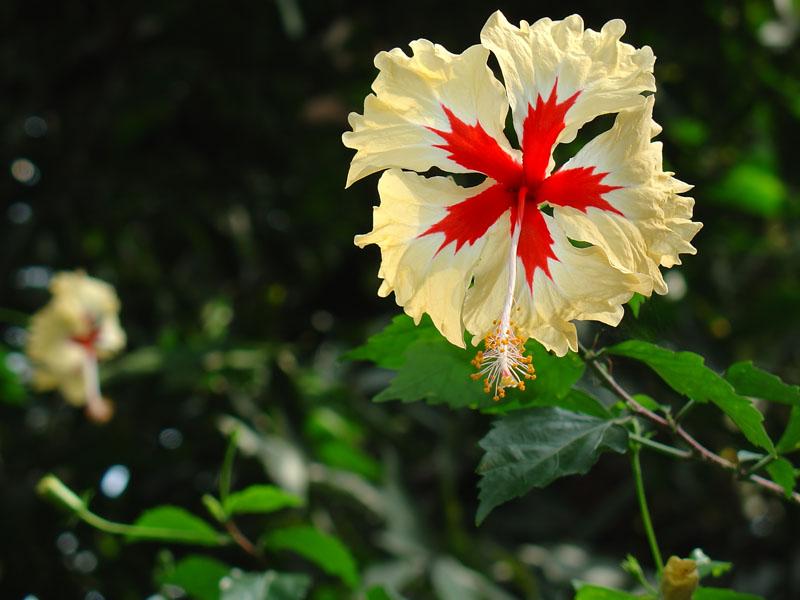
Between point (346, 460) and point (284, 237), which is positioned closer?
point (346, 460)

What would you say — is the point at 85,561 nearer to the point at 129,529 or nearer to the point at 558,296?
the point at 129,529

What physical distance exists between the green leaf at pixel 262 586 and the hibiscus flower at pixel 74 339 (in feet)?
3.94

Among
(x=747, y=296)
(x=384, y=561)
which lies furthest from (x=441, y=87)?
(x=747, y=296)

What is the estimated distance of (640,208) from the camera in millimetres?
600

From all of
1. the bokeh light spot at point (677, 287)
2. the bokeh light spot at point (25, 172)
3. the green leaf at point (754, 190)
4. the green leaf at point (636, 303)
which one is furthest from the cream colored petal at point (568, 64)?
the bokeh light spot at point (25, 172)

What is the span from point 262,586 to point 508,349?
393 millimetres

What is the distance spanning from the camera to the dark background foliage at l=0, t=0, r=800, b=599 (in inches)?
75.9

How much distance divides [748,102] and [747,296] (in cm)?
59

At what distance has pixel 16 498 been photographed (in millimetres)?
1779

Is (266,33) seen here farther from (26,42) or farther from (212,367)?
(212,367)

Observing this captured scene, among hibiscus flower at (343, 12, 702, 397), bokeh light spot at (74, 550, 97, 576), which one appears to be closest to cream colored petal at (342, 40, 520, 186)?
hibiscus flower at (343, 12, 702, 397)

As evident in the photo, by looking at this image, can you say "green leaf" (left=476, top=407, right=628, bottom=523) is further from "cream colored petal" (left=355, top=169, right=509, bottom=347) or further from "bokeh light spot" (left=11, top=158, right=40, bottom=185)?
"bokeh light spot" (left=11, top=158, right=40, bottom=185)

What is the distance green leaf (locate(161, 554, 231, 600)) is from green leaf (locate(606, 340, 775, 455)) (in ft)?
1.72

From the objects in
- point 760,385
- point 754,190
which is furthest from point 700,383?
point 754,190
